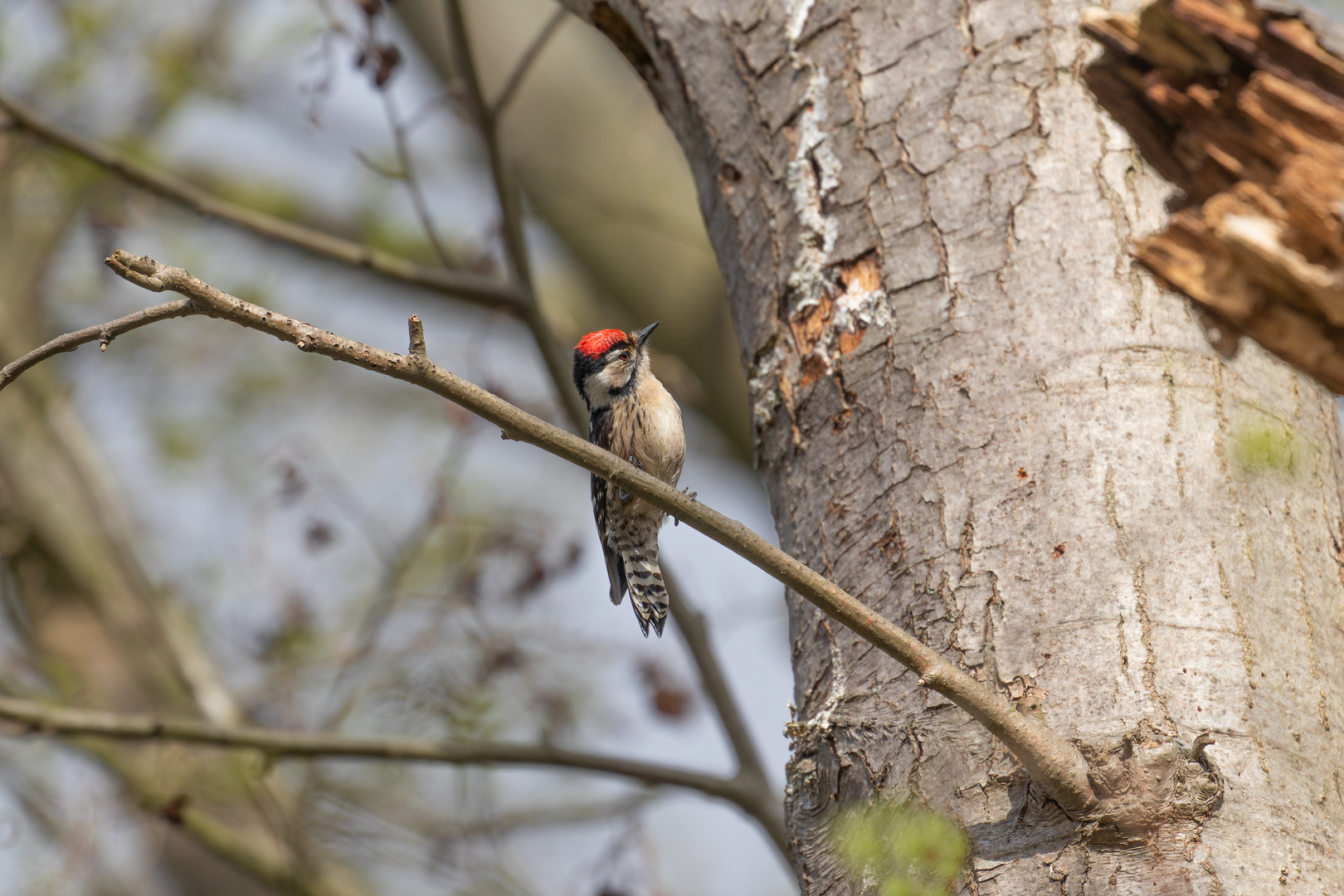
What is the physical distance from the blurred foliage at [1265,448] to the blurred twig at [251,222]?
2.72 meters

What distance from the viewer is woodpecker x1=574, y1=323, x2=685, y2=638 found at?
17.9ft

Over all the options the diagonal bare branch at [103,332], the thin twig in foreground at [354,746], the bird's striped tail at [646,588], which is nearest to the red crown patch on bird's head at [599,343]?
the bird's striped tail at [646,588]

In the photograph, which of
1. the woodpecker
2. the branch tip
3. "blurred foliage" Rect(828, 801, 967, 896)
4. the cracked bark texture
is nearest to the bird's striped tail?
the woodpecker

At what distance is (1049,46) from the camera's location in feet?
9.21

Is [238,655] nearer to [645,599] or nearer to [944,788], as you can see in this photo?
[645,599]

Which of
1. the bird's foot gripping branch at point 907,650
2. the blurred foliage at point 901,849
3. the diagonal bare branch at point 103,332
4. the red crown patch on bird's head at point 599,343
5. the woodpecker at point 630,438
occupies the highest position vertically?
the red crown patch on bird's head at point 599,343

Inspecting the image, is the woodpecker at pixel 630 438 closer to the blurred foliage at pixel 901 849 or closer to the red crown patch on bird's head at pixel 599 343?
the red crown patch on bird's head at pixel 599 343

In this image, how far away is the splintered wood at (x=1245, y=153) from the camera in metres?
1.53

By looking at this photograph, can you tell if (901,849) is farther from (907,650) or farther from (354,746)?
(354,746)

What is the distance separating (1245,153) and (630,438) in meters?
4.17

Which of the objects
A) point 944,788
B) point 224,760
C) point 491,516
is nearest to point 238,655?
point 224,760

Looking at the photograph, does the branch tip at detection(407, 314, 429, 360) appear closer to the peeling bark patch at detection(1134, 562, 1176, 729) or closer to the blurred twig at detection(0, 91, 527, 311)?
the peeling bark patch at detection(1134, 562, 1176, 729)

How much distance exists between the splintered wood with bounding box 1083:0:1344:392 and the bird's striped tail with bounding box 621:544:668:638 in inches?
144

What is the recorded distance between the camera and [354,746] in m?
4.04
